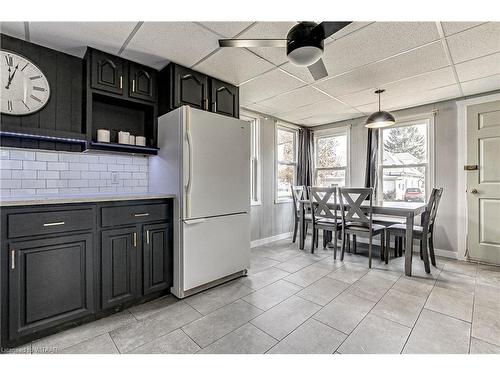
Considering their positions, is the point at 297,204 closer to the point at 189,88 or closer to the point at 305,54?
the point at 189,88

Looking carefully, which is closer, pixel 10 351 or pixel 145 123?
pixel 10 351

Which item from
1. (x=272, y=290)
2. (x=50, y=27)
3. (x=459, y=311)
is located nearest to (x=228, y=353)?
(x=272, y=290)

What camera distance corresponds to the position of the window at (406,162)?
3.68m

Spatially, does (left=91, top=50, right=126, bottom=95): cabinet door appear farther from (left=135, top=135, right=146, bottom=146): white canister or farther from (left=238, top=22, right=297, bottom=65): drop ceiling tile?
(left=238, top=22, right=297, bottom=65): drop ceiling tile

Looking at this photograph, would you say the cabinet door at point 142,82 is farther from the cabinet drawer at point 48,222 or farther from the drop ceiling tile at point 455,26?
the drop ceiling tile at point 455,26

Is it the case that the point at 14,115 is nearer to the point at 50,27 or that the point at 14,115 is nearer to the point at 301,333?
the point at 50,27

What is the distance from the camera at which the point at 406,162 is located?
386 cm

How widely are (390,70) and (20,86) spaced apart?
3.46 meters

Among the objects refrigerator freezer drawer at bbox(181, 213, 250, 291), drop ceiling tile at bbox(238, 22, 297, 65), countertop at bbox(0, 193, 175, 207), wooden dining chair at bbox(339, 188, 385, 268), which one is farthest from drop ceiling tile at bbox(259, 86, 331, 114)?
countertop at bbox(0, 193, 175, 207)

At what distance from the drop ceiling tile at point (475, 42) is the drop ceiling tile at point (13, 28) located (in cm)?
341

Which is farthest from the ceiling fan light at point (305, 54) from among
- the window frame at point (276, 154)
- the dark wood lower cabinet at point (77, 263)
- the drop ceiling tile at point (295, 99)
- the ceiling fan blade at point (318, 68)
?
the window frame at point (276, 154)

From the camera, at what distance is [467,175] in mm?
3230

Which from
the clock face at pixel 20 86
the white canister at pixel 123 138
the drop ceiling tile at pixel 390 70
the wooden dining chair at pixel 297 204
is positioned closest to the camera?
the clock face at pixel 20 86
